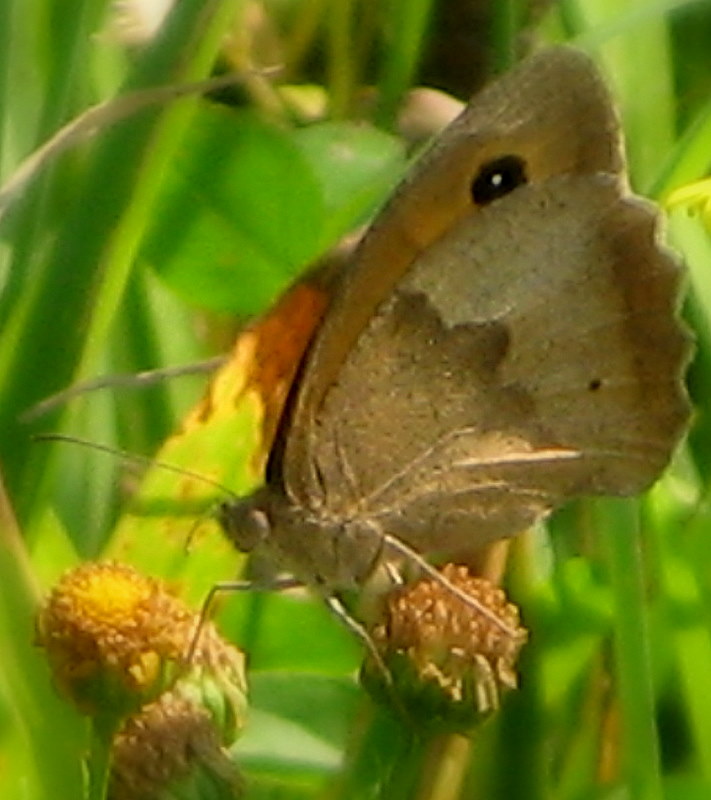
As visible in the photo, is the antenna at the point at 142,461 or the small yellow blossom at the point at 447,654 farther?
the antenna at the point at 142,461

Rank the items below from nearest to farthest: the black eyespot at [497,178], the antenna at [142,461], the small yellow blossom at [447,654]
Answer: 1. the small yellow blossom at [447,654]
2. the antenna at [142,461]
3. the black eyespot at [497,178]

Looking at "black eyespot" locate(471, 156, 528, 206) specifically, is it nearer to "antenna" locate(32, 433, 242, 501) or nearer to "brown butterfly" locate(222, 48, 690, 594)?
"brown butterfly" locate(222, 48, 690, 594)

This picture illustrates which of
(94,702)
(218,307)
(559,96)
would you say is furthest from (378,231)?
(94,702)

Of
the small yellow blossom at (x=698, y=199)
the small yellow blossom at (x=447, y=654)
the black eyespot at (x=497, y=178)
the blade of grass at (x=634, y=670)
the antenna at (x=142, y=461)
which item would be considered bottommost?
the blade of grass at (x=634, y=670)

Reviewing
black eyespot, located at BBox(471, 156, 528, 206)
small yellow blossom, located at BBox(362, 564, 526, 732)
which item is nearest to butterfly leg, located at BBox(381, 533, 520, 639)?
small yellow blossom, located at BBox(362, 564, 526, 732)

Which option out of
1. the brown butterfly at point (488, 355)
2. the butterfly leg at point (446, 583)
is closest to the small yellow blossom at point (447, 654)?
the butterfly leg at point (446, 583)

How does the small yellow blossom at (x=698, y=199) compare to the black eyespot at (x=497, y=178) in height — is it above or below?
above

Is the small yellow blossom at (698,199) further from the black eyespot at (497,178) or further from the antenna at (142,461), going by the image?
the antenna at (142,461)

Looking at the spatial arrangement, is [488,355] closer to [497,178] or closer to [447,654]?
[497,178]
